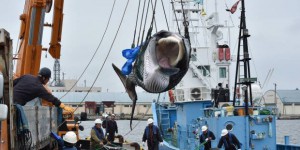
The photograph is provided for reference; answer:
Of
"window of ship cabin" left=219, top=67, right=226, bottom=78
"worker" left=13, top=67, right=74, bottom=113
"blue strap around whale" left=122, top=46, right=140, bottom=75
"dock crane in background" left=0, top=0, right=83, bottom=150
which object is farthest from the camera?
"window of ship cabin" left=219, top=67, right=226, bottom=78

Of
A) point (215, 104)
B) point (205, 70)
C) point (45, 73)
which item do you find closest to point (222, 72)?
point (205, 70)

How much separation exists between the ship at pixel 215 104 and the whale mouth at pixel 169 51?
36.0 ft

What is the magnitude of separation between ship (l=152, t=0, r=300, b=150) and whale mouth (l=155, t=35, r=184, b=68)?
36.0 ft

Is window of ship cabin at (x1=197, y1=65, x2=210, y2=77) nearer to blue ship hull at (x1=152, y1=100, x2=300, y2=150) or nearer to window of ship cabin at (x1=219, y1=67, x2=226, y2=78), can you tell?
window of ship cabin at (x1=219, y1=67, x2=226, y2=78)

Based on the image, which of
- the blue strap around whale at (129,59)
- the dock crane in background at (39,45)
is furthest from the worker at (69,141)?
the blue strap around whale at (129,59)

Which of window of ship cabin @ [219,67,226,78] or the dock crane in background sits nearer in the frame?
the dock crane in background

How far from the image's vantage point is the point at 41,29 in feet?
44.8

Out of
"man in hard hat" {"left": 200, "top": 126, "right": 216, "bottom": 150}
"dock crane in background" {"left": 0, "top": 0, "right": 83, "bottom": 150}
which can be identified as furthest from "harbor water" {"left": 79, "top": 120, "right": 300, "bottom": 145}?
"dock crane in background" {"left": 0, "top": 0, "right": 83, "bottom": 150}

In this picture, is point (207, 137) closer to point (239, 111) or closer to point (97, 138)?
point (239, 111)

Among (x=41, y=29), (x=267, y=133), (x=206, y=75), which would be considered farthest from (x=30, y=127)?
(x=206, y=75)

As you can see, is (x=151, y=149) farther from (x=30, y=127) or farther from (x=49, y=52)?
(x=30, y=127)

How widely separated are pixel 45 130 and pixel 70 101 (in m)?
83.3

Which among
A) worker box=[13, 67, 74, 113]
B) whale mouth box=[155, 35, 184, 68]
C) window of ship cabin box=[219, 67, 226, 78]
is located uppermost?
window of ship cabin box=[219, 67, 226, 78]

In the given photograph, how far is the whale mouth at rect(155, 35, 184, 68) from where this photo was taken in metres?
5.96
